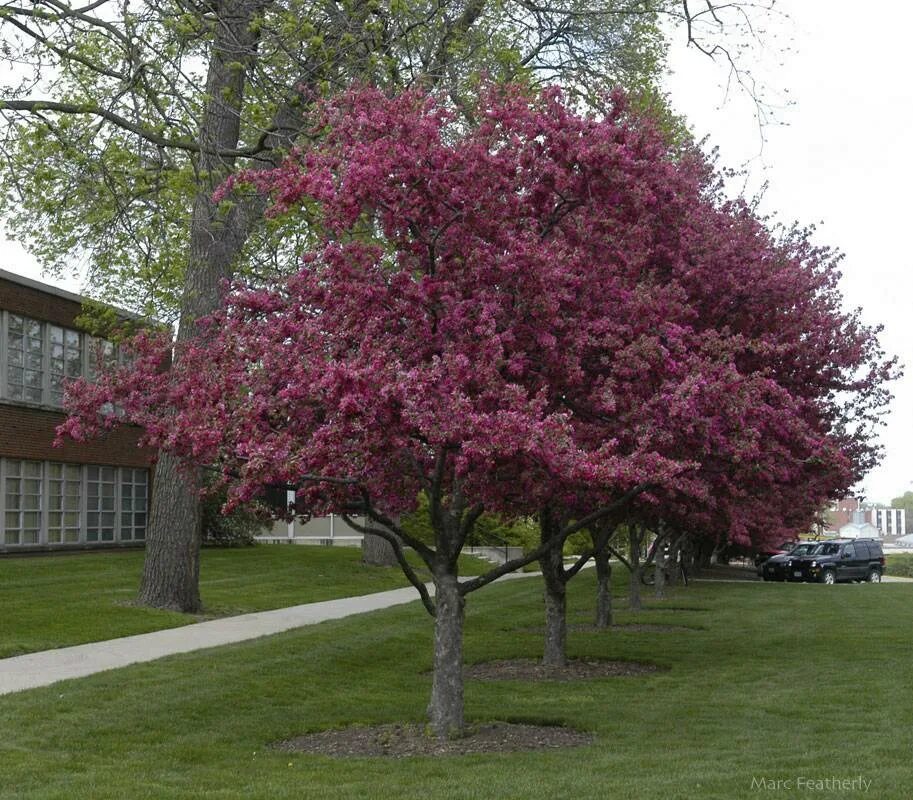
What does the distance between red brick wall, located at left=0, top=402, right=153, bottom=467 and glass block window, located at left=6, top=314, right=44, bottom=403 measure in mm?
479

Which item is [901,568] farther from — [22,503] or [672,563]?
[22,503]

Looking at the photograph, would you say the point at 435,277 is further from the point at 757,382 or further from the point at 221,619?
the point at 221,619

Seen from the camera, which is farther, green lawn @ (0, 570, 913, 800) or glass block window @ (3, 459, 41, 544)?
glass block window @ (3, 459, 41, 544)

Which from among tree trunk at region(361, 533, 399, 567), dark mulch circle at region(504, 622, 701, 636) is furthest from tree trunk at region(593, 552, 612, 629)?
tree trunk at region(361, 533, 399, 567)

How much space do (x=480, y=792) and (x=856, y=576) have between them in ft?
116

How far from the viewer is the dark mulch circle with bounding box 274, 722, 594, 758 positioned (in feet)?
30.0

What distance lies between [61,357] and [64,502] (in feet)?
11.9

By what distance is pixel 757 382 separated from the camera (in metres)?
9.78

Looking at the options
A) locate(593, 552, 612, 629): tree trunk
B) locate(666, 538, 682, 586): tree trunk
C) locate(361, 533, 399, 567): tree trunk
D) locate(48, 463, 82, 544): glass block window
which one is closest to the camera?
locate(593, 552, 612, 629): tree trunk

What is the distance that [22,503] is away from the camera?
94.3 ft

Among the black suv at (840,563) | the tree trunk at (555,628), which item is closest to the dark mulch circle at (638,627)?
the tree trunk at (555,628)

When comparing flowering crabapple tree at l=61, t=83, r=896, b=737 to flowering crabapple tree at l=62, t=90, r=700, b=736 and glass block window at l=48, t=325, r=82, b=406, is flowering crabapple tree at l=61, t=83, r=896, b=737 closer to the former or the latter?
flowering crabapple tree at l=62, t=90, r=700, b=736

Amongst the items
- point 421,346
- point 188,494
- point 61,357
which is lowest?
point 188,494

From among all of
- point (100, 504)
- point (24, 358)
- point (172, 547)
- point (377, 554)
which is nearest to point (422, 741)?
point (172, 547)
